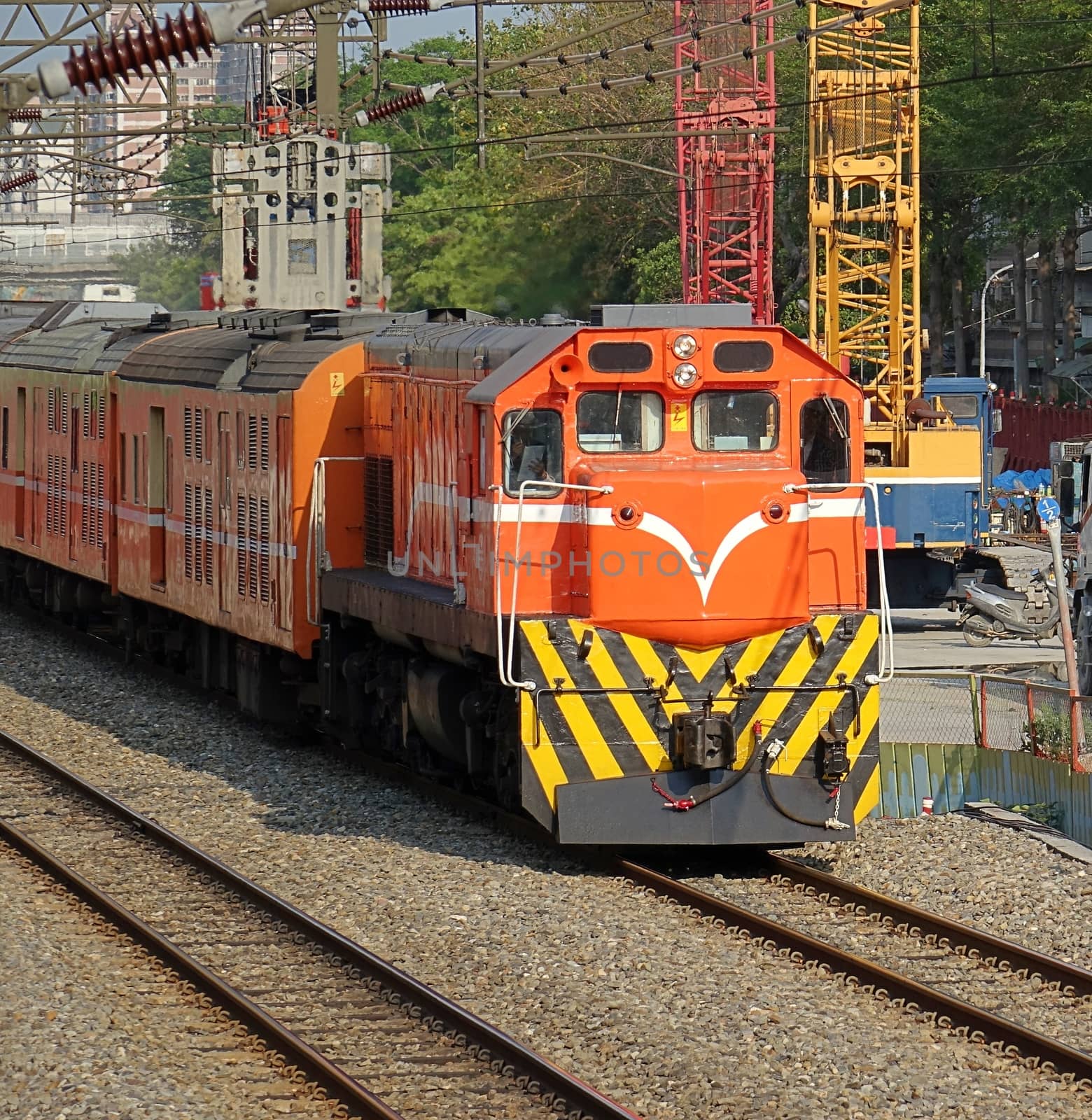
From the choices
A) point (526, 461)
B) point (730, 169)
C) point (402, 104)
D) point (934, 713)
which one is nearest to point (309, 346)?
point (526, 461)

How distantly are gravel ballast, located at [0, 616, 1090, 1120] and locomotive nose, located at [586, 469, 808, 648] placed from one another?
1.62m

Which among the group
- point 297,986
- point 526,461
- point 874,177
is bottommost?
point 297,986

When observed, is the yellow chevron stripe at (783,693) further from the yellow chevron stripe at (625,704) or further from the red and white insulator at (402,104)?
the red and white insulator at (402,104)

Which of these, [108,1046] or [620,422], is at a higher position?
[620,422]

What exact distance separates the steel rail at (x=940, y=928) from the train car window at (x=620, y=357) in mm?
3150

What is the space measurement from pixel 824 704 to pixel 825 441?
1.61m

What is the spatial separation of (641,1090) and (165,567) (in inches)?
481

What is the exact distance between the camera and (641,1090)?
8.53 meters

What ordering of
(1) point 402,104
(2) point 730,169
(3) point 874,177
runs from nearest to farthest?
(1) point 402,104
(3) point 874,177
(2) point 730,169

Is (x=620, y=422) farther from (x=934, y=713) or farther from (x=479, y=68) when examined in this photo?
(x=479, y=68)

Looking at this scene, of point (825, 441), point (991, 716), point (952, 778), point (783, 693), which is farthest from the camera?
point (991, 716)

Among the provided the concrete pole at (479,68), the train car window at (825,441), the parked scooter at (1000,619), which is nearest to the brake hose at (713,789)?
the train car window at (825,441)

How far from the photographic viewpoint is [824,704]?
12.5 m

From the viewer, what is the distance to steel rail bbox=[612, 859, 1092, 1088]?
8914 millimetres
